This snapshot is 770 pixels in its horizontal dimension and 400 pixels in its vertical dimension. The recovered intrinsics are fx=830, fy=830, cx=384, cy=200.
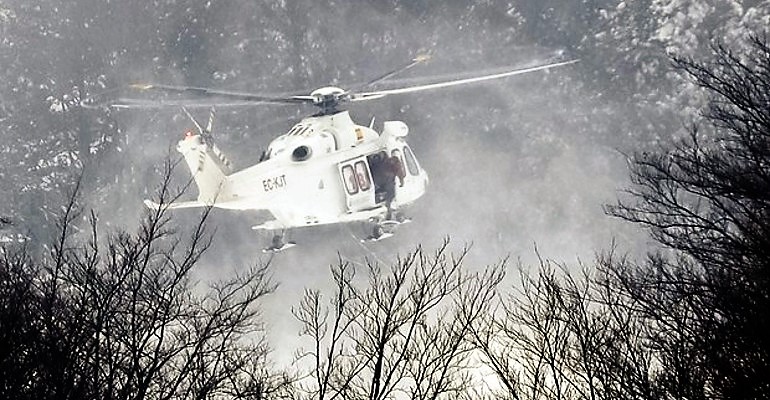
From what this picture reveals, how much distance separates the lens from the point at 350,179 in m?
20.5

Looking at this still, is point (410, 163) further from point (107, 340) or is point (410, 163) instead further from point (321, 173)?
point (107, 340)

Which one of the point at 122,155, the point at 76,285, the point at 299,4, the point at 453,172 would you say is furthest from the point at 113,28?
the point at 76,285

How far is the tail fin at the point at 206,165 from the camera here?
20.7m

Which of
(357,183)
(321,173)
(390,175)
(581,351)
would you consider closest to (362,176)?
(357,183)

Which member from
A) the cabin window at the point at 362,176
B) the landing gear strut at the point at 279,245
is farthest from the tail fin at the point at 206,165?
the cabin window at the point at 362,176

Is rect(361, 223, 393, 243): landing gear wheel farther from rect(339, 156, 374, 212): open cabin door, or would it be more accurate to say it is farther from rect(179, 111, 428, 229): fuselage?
rect(339, 156, 374, 212): open cabin door

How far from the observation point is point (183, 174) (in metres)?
33.3

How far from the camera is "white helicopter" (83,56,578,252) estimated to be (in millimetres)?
20031

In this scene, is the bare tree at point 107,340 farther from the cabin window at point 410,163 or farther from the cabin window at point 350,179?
the cabin window at point 410,163

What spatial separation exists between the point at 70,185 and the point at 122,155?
2536 millimetres

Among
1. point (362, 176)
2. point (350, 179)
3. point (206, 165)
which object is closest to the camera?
point (350, 179)

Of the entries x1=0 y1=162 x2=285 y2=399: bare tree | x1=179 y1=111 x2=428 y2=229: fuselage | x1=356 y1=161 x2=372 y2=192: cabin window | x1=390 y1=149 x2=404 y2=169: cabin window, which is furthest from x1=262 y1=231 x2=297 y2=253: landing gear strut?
x1=0 y1=162 x2=285 y2=399: bare tree

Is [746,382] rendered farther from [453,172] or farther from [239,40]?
[239,40]

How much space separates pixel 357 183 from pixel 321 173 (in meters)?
0.96
